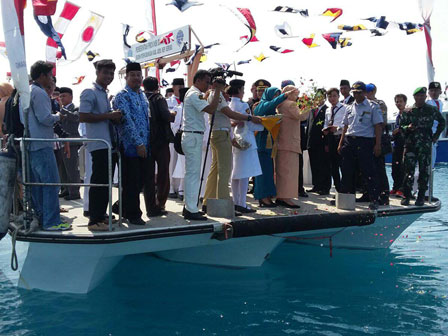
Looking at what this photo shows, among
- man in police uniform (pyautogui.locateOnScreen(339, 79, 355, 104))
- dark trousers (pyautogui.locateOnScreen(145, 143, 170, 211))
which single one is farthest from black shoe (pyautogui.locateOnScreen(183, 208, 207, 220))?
man in police uniform (pyautogui.locateOnScreen(339, 79, 355, 104))

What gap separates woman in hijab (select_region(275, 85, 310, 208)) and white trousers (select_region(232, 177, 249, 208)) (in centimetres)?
57

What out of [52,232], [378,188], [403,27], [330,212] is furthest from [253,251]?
[403,27]

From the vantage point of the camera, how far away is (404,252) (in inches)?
302

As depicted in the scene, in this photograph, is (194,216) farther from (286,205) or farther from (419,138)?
(419,138)

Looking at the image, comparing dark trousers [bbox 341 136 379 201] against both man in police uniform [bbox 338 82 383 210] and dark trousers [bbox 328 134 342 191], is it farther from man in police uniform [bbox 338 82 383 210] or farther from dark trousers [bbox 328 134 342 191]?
dark trousers [bbox 328 134 342 191]

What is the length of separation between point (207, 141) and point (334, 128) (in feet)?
8.04

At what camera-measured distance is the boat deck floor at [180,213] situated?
5106 mm

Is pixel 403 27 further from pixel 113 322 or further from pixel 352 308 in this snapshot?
pixel 113 322

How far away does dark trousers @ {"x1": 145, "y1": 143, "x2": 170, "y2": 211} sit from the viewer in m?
5.79

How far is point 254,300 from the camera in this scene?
Result: 5375mm

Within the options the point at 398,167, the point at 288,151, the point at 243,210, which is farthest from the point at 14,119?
the point at 398,167

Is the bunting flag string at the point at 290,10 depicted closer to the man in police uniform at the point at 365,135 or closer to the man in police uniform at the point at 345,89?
the man in police uniform at the point at 345,89

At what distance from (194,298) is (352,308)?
1.73m

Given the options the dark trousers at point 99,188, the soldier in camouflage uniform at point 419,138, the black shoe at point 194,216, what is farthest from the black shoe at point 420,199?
the dark trousers at point 99,188
